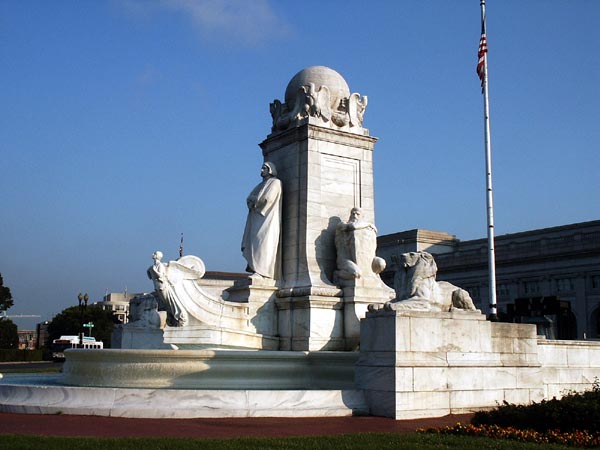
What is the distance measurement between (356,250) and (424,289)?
3.41 m

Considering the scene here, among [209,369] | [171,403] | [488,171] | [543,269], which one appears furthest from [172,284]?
[543,269]

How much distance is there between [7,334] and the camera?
94875mm

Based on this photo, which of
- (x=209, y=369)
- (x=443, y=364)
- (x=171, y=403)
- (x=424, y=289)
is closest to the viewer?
(x=171, y=403)

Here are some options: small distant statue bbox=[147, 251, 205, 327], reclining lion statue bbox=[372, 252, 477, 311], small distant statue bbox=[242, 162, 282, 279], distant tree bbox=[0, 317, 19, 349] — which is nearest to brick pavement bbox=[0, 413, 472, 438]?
reclining lion statue bbox=[372, 252, 477, 311]

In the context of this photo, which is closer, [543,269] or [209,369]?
[209,369]

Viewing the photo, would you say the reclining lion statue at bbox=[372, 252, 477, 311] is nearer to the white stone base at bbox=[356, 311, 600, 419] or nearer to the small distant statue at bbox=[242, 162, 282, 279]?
the white stone base at bbox=[356, 311, 600, 419]

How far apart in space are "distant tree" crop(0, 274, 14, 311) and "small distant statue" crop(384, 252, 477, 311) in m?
75.0

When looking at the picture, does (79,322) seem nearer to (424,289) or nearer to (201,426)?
(424,289)

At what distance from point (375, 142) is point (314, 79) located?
7.81 ft

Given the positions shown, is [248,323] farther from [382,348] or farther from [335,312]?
[382,348]

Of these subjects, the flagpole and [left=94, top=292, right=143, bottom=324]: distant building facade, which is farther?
[left=94, top=292, right=143, bottom=324]: distant building facade

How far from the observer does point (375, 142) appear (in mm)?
19703

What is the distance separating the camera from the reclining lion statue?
14.6m

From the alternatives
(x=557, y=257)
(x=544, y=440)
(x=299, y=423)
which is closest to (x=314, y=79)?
(x=299, y=423)
